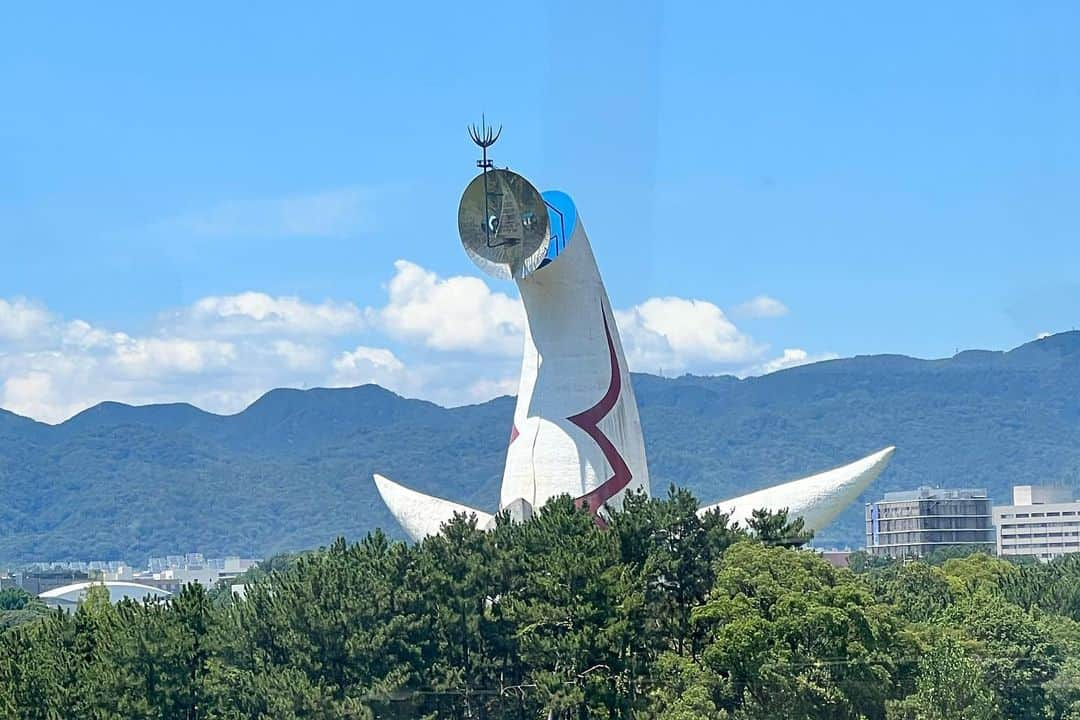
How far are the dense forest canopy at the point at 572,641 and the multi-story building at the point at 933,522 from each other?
105m

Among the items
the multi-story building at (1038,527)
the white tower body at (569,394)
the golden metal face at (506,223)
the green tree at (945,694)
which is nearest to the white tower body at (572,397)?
the white tower body at (569,394)

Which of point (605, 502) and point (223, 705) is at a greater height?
point (605, 502)

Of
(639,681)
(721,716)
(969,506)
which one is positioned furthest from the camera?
(969,506)

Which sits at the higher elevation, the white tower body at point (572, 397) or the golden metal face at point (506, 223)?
the golden metal face at point (506, 223)

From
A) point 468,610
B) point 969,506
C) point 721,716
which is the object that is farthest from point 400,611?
point 969,506

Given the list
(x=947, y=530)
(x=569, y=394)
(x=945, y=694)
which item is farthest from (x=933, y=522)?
(x=945, y=694)

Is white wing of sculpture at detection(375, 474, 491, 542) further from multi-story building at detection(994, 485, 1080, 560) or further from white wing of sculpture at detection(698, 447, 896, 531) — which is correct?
multi-story building at detection(994, 485, 1080, 560)

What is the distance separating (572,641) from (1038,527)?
143958mm

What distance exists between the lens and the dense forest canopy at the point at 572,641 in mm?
34719

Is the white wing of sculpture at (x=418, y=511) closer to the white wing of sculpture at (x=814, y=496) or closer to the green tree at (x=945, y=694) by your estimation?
the white wing of sculpture at (x=814, y=496)

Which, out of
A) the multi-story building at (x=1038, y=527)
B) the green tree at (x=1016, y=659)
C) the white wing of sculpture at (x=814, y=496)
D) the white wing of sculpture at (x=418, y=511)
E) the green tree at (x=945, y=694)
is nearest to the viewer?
the green tree at (x=945, y=694)

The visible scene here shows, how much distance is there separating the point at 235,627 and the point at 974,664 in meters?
14.5

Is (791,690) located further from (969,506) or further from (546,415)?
(969,506)

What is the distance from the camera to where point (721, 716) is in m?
33.9
